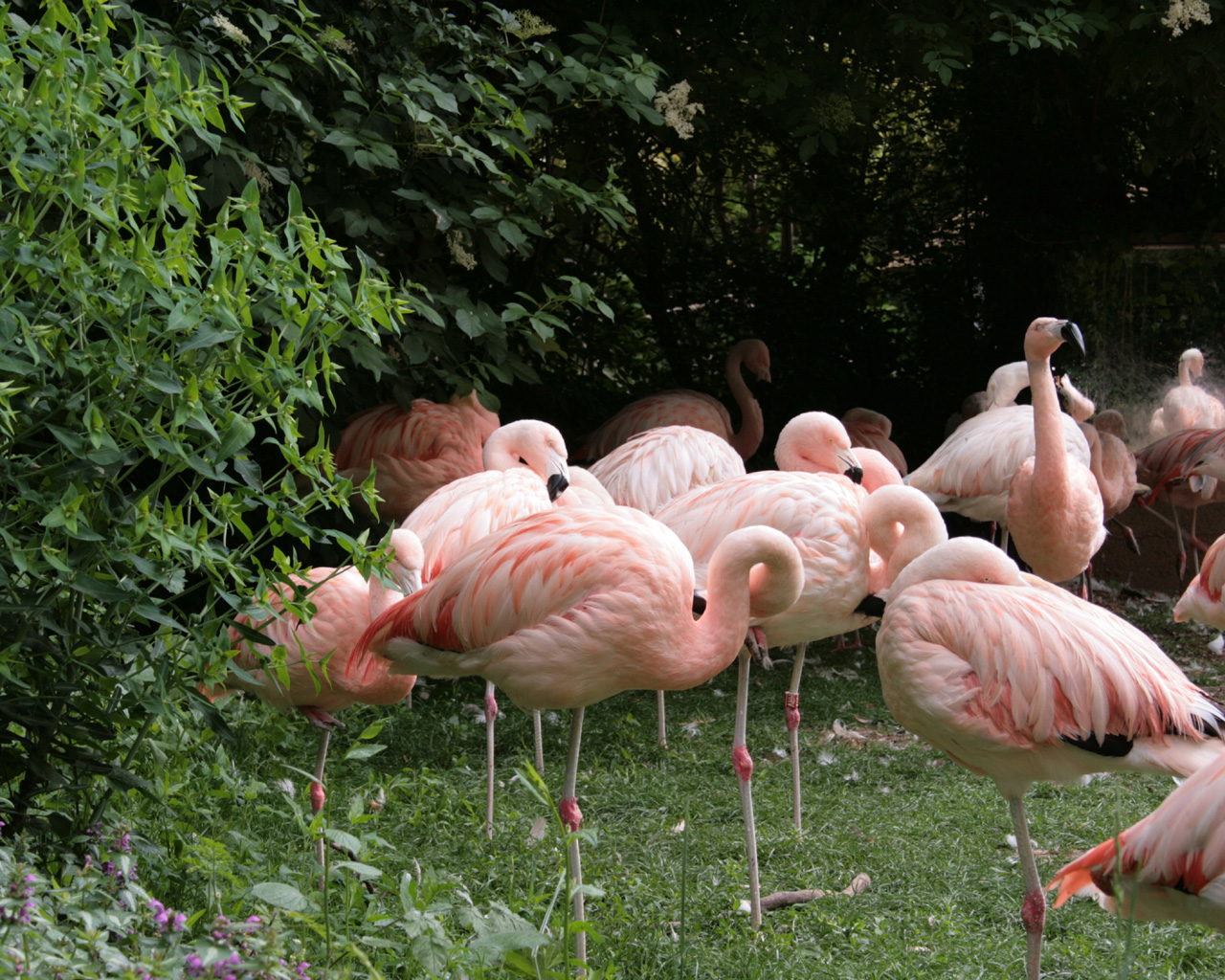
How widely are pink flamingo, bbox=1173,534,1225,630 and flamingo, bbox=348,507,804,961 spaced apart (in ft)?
6.33

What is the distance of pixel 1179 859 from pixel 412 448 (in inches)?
187

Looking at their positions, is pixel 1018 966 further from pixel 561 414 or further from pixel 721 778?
pixel 561 414

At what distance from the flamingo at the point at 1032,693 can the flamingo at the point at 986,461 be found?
2922mm

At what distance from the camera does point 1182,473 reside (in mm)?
6309

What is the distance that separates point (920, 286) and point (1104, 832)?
6.31 metres

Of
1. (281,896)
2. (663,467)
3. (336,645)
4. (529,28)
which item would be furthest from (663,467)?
(281,896)

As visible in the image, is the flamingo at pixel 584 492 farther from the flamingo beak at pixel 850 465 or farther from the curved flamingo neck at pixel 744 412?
the curved flamingo neck at pixel 744 412

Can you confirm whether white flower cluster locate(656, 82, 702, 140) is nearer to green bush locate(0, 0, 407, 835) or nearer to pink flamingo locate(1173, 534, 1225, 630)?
pink flamingo locate(1173, 534, 1225, 630)

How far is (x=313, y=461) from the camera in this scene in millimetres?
2307

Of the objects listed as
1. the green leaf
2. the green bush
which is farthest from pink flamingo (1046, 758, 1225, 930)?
the green bush

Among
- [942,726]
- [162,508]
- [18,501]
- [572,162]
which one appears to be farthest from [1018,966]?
[572,162]

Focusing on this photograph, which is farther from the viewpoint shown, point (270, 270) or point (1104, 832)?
point (1104, 832)

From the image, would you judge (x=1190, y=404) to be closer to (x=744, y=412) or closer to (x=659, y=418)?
(x=744, y=412)

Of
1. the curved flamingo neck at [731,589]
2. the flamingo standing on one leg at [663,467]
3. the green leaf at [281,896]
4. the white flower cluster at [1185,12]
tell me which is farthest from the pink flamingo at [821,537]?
the white flower cluster at [1185,12]
